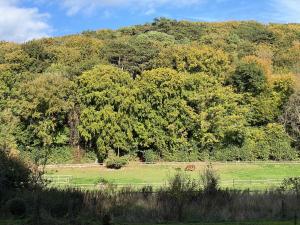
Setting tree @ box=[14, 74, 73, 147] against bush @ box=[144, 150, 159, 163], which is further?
bush @ box=[144, 150, 159, 163]

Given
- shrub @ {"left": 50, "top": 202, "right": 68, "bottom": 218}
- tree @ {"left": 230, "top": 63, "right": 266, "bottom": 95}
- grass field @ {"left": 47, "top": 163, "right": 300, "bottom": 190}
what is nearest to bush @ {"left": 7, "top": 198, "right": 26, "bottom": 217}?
shrub @ {"left": 50, "top": 202, "right": 68, "bottom": 218}

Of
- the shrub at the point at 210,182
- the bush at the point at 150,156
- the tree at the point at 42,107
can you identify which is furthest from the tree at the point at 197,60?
the shrub at the point at 210,182

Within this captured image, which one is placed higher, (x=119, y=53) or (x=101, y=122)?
(x=119, y=53)

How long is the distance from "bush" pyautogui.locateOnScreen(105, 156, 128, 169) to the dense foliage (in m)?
0.63

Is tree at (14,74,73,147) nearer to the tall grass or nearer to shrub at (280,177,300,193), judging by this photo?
shrub at (280,177,300,193)

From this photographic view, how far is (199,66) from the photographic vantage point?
222ft

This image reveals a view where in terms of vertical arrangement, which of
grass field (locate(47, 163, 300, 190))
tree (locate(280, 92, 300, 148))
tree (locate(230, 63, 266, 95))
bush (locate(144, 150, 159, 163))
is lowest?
grass field (locate(47, 163, 300, 190))

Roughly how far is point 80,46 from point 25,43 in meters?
10.6

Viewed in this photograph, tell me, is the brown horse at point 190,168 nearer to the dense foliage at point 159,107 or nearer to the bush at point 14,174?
the dense foliage at point 159,107

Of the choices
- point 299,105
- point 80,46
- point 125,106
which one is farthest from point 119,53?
point 299,105

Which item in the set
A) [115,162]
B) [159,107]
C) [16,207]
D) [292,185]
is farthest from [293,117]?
[16,207]

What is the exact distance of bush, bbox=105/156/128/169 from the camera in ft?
191

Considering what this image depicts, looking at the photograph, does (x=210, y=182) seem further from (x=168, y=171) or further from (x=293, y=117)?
(x=293, y=117)

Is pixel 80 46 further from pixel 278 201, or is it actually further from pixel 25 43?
pixel 278 201
